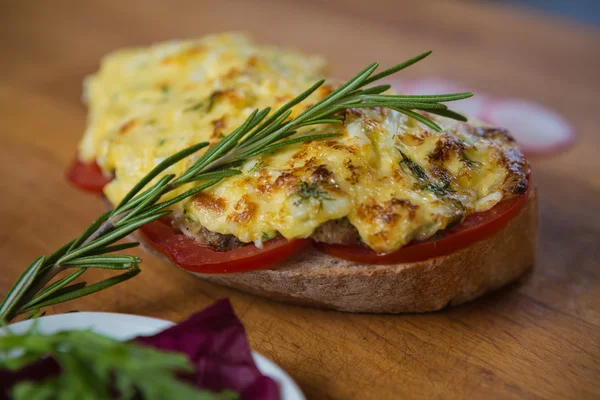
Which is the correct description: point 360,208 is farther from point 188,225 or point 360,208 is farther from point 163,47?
point 163,47

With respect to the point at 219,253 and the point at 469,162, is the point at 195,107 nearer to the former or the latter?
the point at 219,253

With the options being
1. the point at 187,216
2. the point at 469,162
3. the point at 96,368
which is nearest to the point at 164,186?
the point at 187,216

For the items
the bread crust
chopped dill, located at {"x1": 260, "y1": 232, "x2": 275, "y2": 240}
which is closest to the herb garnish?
chopped dill, located at {"x1": 260, "y1": 232, "x2": 275, "y2": 240}

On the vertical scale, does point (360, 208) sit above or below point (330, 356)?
above

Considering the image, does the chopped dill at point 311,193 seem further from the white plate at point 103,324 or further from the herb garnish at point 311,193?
the white plate at point 103,324

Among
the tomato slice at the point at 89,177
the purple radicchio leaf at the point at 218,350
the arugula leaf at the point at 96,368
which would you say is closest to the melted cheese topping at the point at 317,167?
the tomato slice at the point at 89,177

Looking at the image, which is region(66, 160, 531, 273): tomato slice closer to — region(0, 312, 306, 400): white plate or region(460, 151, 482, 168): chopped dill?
region(460, 151, 482, 168): chopped dill

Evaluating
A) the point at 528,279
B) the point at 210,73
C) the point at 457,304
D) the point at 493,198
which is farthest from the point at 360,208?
the point at 210,73
